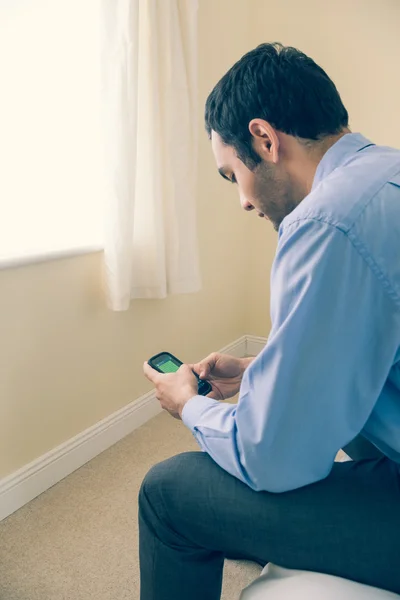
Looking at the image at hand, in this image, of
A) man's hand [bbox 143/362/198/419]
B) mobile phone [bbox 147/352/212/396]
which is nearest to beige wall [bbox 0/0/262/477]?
mobile phone [bbox 147/352/212/396]

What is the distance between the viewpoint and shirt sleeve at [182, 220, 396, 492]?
2.20 ft

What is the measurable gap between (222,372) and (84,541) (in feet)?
2.07

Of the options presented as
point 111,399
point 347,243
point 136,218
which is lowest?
point 111,399

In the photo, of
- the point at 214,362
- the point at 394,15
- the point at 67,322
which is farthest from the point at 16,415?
the point at 394,15

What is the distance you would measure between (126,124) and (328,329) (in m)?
1.11

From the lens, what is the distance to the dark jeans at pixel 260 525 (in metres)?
0.74

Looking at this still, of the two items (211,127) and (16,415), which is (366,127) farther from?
(16,415)

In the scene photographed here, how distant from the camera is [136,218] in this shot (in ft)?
5.65

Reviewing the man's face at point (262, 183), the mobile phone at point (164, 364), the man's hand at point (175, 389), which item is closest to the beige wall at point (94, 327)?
the mobile phone at point (164, 364)

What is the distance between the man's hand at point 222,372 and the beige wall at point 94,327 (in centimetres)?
60

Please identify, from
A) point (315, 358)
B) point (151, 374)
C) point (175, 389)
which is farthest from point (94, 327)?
point (315, 358)

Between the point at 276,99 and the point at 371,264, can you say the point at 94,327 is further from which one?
Result: the point at 371,264

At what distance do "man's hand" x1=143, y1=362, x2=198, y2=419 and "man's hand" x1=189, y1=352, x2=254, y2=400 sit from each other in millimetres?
108

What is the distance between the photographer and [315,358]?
0.68 m
